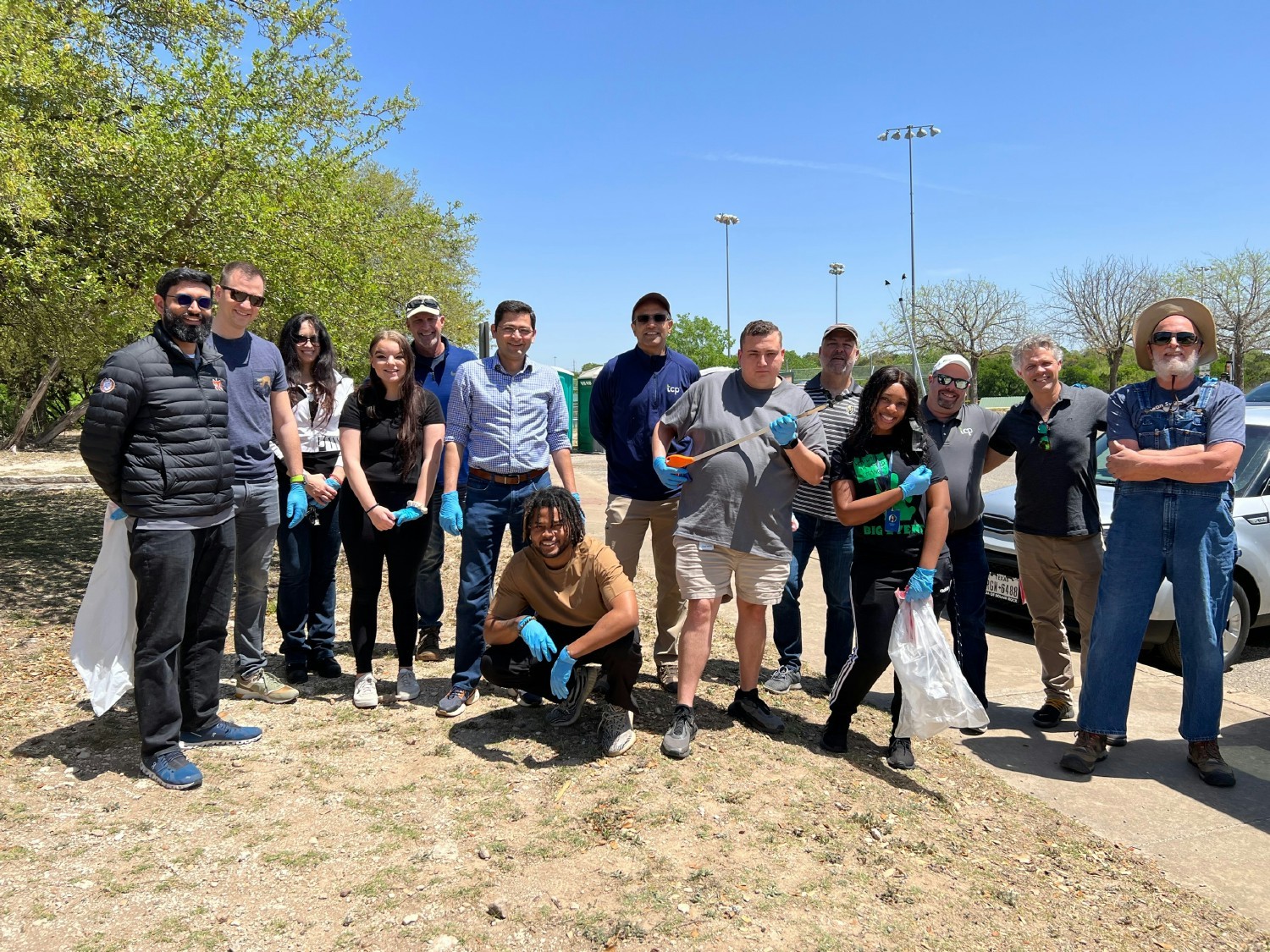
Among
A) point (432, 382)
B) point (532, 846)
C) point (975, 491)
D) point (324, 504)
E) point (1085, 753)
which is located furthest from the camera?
point (432, 382)

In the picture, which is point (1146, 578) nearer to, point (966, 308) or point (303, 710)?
point (303, 710)

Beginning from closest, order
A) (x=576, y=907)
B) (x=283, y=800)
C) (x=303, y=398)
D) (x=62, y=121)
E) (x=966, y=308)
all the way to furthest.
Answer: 1. (x=576, y=907)
2. (x=283, y=800)
3. (x=303, y=398)
4. (x=62, y=121)
5. (x=966, y=308)

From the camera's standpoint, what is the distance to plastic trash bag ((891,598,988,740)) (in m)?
3.75

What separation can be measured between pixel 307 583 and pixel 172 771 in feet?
4.64

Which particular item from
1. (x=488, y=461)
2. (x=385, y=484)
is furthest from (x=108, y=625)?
(x=488, y=461)

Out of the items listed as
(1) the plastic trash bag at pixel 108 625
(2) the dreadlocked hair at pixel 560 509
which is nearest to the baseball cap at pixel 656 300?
(2) the dreadlocked hair at pixel 560 509

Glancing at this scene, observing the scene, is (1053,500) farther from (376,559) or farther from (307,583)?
(307,583)

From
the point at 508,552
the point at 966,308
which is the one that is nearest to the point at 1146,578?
the point at 508,552

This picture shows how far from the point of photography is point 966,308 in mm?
45156

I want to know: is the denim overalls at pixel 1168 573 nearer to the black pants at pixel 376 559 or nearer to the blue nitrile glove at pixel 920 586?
the blue nitrile glove at pixel 920 586

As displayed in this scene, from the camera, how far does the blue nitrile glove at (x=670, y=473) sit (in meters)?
4.14

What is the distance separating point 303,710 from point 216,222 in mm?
3810

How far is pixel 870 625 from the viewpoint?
3916 millimetres

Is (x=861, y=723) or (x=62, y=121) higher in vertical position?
(x=62, y=121)
